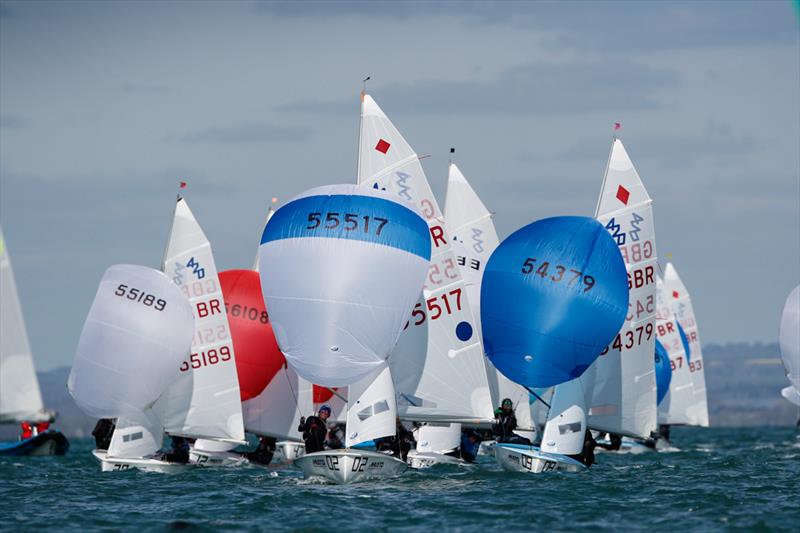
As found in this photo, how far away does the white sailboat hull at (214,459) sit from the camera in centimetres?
4106

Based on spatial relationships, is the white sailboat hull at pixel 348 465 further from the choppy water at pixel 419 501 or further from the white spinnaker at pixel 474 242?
the white spinnaker at pixel 474 242

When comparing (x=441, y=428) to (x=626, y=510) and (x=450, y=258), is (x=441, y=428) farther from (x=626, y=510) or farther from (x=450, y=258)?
(x=626, y=510)

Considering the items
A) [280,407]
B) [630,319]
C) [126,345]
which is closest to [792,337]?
[630,319]

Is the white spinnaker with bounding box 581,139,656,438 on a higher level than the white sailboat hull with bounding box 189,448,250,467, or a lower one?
higher

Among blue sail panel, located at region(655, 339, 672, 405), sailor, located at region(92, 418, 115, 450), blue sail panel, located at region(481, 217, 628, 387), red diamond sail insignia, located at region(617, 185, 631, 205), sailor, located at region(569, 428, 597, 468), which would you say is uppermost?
red diamond sail insignia, located at region(617, 185, 631, 205)

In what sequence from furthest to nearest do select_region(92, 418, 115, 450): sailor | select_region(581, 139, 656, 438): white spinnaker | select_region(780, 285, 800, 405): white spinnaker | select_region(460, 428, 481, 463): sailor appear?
1. select_region(780, 285, 800, 405): white spinnaker
2. select_region(92, 418, 115, 450): sailor
3. select_region(460, 428, 481, 463): sailor
4. select_region(581, 139, 656, 438): white spinnaker

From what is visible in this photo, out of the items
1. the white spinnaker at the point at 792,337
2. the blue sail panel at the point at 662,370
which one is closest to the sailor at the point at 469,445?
the white spinnaker at the point at 792,337

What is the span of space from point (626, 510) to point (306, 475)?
723cm

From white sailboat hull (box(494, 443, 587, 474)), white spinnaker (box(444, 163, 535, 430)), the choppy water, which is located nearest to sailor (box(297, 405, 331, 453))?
the choppy water

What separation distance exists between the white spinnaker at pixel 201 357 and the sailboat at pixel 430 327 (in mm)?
6833

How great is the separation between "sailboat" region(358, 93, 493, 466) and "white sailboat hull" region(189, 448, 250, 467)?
789 centimetres

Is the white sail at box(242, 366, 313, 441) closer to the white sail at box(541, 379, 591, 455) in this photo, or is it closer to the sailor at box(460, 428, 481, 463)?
the sailor at box(460, 428, 481, 463)

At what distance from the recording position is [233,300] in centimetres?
4391

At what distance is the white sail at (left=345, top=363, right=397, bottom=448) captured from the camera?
1272 inches
